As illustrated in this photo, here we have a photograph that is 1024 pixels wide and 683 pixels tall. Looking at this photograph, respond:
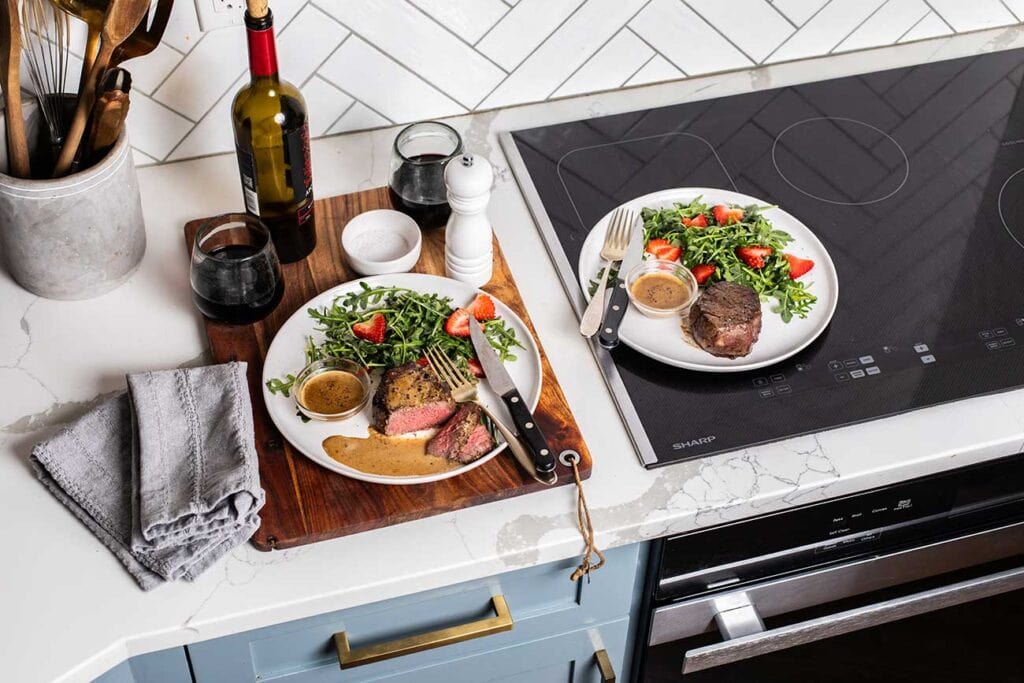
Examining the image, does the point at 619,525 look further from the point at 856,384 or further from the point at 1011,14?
the point at 1011,14

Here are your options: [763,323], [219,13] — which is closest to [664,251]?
[763,323]

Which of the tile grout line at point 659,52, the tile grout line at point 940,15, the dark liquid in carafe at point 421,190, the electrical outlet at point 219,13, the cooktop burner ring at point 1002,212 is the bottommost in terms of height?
the dark liquid in carafe at point 421,190

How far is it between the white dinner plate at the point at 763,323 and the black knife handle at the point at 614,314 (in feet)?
0.04

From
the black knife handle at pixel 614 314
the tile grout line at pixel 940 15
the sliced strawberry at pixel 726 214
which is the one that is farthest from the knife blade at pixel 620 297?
the tile grout line at pixel 940 15

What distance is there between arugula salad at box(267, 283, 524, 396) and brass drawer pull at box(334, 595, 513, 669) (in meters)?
0.26

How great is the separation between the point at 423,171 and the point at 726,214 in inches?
14.6

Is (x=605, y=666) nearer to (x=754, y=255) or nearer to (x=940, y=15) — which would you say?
(x=754, y=255)

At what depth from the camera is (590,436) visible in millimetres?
1123

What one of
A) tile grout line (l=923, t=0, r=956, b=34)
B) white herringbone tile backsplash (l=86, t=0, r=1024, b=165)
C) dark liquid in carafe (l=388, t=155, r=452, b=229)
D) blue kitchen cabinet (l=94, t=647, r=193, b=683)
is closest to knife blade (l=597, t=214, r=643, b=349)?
dark liquid in carafe (l=388, t=155, r=452, b=229)

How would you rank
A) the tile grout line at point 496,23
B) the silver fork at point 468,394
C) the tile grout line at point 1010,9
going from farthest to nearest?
the tile grout line at point 1010,9 → the tile grout line at point 496,23 → the silver fork at point 468,394

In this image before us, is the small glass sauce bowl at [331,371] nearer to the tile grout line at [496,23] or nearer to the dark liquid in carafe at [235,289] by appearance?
the dark liquid in carafe at [235,289]

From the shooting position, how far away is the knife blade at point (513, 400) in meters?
1.06

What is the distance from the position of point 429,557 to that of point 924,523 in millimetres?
599

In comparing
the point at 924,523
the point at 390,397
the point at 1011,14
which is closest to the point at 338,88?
the point at 390,397
